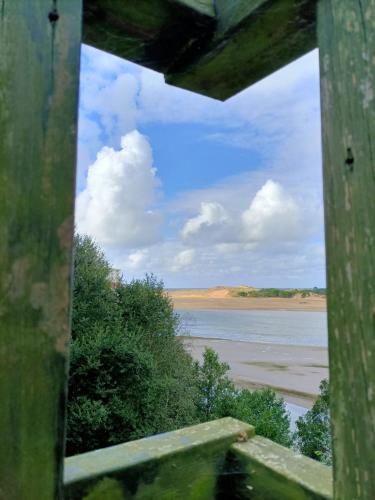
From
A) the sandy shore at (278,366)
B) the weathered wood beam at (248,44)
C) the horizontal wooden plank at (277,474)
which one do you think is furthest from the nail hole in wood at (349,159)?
the sandy shore at (278,366)

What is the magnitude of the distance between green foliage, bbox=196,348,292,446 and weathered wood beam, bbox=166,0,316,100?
646 cm

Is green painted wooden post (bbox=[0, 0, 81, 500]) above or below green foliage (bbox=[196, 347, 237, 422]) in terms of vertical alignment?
above

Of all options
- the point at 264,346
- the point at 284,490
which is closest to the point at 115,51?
the point at 284,490

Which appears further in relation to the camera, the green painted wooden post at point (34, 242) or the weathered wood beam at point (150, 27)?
the weathered wood beam at point (150, 27)

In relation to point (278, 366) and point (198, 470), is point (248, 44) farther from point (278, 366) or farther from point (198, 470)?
point (278, 366)

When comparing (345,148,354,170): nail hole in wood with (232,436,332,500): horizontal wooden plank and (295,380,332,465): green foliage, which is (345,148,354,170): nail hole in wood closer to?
(232,436,332,500): horizontal wooden plank

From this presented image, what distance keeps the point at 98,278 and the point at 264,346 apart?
13.6 meters

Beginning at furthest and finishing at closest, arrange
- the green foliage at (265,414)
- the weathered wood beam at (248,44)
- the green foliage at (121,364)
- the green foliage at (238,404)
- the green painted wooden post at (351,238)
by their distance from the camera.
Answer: the green foliage at (238,404)
the green foliage at (265,414)
the green foliage at (121,364)
the weathered wood beam at (248,44)
the green painted wooden post at (351,238)

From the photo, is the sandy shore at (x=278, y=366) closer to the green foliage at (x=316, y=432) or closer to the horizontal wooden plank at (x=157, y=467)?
the green foliage at (x=316, y=432)

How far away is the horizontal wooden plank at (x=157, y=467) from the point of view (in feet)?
2.42

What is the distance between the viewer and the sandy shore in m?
11.4

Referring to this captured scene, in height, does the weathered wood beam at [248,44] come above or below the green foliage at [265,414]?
above

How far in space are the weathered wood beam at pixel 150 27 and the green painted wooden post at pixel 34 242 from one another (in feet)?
0.50

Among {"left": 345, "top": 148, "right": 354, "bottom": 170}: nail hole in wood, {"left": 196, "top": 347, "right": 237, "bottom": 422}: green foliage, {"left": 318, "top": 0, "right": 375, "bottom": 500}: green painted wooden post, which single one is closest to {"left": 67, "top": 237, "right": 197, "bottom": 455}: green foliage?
{"left": 196, "top": 347, "right": 237, "bottom": 422}: green foliage
